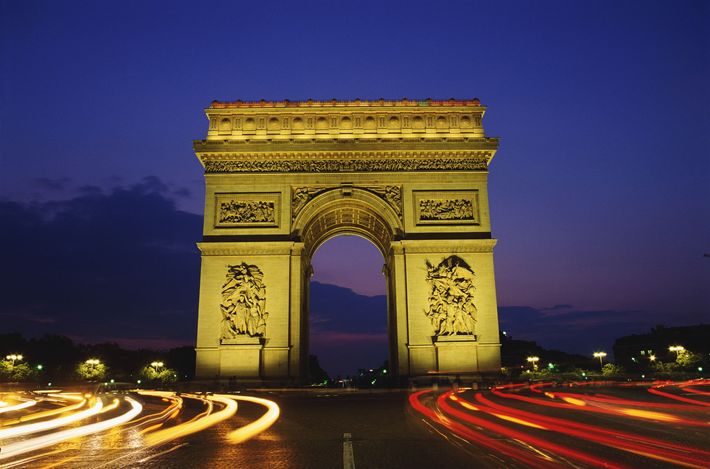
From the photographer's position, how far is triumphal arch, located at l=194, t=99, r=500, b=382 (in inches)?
1001

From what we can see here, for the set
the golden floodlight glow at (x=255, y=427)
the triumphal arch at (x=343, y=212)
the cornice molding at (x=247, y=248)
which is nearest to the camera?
the golden floodlight glow at (x=255, y=427)

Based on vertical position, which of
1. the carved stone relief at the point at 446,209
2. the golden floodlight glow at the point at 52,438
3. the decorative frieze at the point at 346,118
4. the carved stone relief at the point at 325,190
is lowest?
the golden floodlight glow at the point at 52,438

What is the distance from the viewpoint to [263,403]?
15.2 m

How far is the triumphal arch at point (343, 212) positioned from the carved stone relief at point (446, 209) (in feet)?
0.17

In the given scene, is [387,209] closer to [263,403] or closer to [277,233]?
[277,233]

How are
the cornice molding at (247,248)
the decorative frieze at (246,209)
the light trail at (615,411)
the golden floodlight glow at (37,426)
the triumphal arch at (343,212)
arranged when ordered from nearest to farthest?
the golden floodlight glow at (37,426), the light trail at (615,411), the triumphal arch at (343,212), the cornice molding at (247,248), the decorative frieze at (246,209)

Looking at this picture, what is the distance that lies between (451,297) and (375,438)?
1816 centimetres

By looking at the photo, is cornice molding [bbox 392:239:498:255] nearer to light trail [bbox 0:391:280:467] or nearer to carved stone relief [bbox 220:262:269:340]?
carved stone relief [bbox 220:262:269:340]

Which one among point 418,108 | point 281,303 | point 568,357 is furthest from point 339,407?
point 568,357

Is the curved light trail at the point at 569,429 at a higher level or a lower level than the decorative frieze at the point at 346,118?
lower

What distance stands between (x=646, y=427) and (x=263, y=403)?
9.61 metres

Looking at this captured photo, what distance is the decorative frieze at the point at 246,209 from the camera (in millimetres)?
27391

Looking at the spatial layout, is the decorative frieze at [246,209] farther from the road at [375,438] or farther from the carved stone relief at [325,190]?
the road at [375,438]

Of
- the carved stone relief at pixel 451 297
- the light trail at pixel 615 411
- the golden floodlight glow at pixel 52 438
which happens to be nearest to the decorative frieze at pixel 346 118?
the carved stone relief at pixel 451 297
